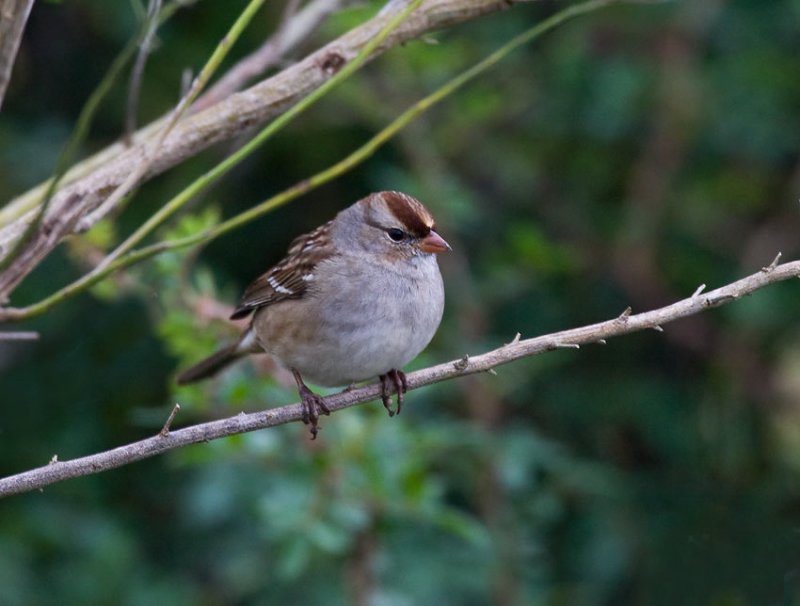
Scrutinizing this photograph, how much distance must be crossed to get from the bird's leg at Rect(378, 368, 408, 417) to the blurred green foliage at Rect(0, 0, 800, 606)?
1.44 m

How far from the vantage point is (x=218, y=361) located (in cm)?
429

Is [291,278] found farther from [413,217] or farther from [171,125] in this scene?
[171,125]

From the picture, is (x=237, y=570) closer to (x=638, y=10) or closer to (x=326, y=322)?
(x=326, y=322)

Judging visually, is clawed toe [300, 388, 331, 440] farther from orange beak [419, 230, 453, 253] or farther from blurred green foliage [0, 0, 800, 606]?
blurred green foliage [0, 0, 800, 606]

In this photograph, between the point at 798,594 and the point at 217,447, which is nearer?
the point at 217,447

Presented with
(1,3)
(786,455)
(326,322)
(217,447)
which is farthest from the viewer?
(786,455)

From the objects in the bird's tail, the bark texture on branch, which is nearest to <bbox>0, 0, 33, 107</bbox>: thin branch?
the bark texture on branch

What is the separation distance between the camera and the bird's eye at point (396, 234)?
3891 mm

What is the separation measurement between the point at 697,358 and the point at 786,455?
2.18 feet

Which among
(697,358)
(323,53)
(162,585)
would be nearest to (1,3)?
(323,53)

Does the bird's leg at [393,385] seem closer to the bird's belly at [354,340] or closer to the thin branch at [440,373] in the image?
the bird's belly at [354,340]

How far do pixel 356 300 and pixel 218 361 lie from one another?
816mm

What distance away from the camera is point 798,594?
5.57 metres

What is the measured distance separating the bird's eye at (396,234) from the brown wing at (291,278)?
0.21 meters
